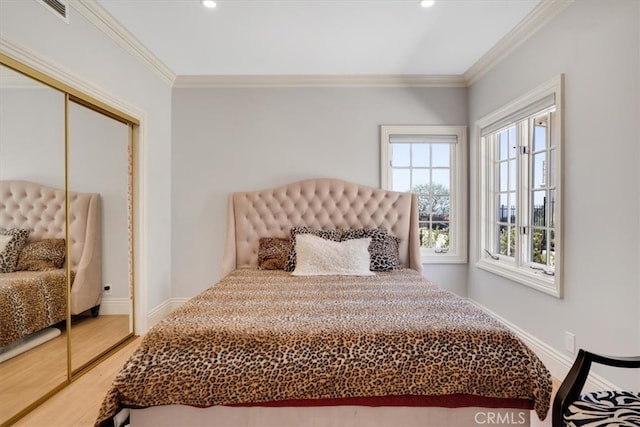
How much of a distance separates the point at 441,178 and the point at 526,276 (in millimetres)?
1451

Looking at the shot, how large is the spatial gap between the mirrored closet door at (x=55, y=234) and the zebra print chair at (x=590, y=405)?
2.71 metres

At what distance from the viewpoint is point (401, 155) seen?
3.78m

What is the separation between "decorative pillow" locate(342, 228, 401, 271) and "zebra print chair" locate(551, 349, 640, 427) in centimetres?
174

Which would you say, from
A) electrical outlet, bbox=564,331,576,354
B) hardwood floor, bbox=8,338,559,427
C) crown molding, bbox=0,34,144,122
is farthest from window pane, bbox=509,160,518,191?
crown molding, bbox=0,34,144,122

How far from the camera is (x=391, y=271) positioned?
9.89 feet

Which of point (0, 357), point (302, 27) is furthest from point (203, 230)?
point (302, 27)

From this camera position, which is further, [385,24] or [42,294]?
[385,24]

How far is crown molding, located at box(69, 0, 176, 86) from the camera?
236 centimetres

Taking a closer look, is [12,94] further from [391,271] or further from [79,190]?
[391,271]

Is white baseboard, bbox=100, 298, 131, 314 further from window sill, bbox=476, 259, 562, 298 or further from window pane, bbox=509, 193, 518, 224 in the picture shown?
window pane, bbox=509, 193, 518, 224

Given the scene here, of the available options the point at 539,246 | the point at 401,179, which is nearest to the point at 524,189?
the point at 539,246

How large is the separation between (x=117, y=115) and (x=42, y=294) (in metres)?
Result: 1.50

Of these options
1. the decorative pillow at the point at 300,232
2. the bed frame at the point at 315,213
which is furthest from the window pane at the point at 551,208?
the decorative pillow at the point at 300,232

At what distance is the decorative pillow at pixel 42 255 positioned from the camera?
6.55 ft
